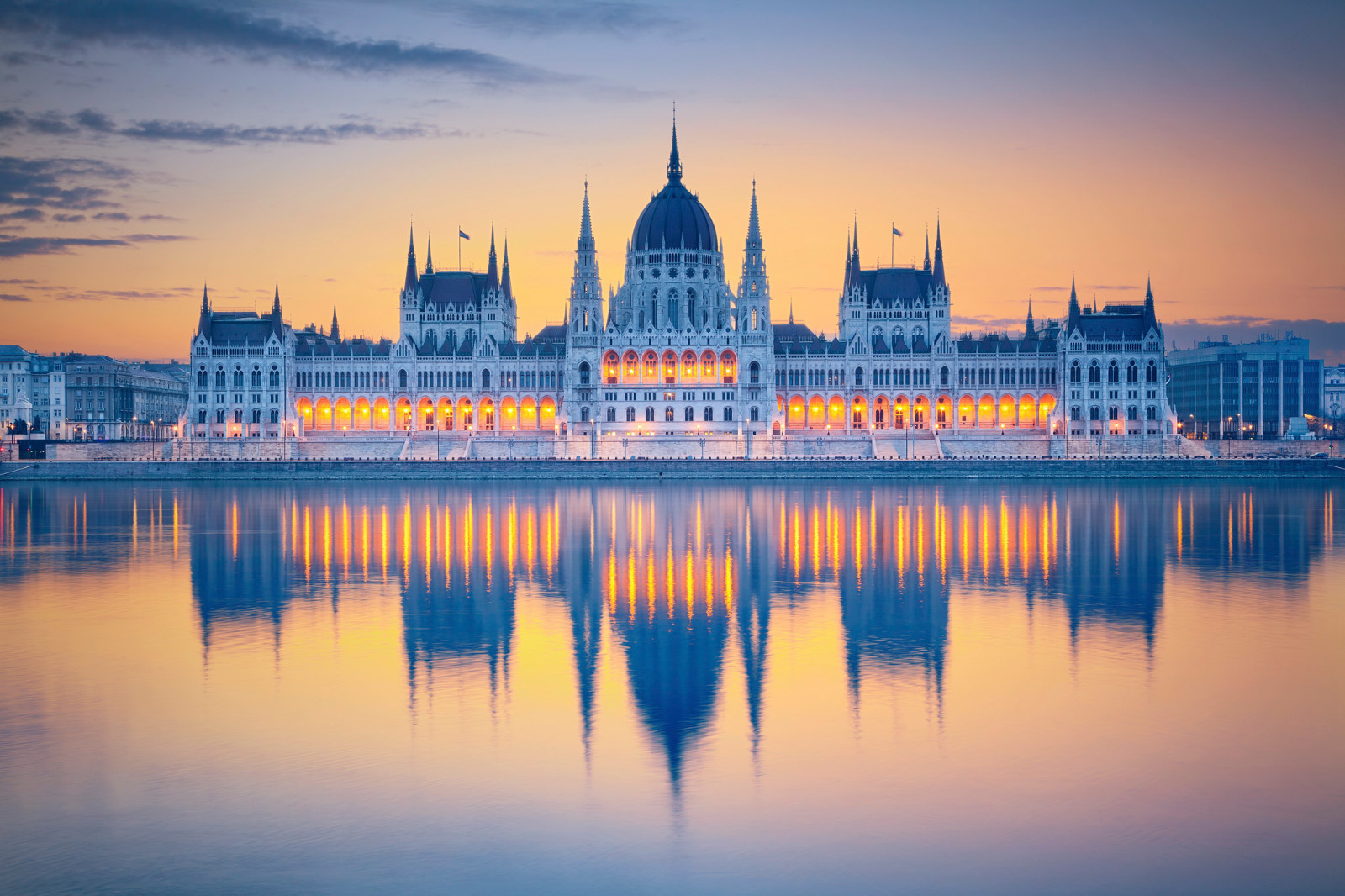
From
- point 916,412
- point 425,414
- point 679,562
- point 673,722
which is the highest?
point 425,414

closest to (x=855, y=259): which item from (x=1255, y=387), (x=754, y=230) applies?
(x=754, y=230)

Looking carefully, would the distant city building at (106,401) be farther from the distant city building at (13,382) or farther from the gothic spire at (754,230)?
the gothic spire at (754,230)

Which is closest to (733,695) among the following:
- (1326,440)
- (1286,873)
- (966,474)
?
(1286,873)

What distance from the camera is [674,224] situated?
371 feet

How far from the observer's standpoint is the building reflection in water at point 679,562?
19797 millimetres

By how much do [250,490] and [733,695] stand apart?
5891 cm

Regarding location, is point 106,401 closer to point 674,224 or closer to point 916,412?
point 674,224

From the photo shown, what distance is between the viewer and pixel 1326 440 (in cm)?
9431

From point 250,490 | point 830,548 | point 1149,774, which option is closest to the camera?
point 1149,774

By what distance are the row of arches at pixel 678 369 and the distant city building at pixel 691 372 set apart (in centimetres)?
17

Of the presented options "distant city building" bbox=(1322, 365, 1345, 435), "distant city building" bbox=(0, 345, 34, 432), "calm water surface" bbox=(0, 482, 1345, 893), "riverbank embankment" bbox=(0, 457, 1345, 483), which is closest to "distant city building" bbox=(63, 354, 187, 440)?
"distant city building" bbox=(0, 345, 34, 432)

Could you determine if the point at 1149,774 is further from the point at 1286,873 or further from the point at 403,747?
the point at 403,747

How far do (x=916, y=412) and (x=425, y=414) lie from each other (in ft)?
153

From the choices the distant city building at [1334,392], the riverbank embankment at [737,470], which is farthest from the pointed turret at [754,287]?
the distant city building at [1334,392]
